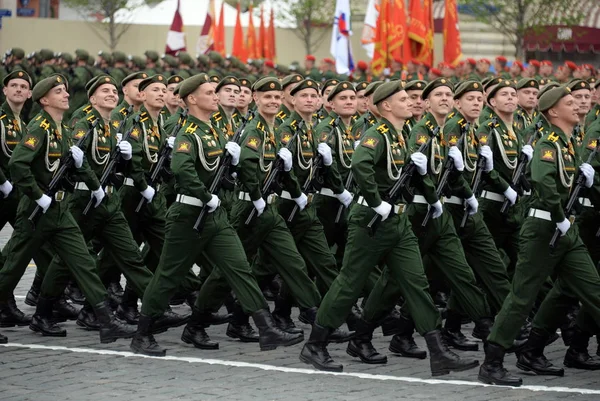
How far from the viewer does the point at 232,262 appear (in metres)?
9.27

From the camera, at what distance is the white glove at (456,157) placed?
971 cm

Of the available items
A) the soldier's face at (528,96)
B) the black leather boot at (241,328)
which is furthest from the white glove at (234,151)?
the soldier's face at (528,96)

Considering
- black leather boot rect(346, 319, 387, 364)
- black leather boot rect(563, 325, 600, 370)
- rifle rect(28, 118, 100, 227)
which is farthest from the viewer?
rifle rect(28, 118, 100, 227)

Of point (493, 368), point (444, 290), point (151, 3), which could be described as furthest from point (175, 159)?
point (151, 3)

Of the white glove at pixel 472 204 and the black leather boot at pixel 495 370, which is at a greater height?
the white glove at pixel 472 204

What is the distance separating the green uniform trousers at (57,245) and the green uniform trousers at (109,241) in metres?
0.44

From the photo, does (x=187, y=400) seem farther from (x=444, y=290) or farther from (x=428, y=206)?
(x=444, y=290)

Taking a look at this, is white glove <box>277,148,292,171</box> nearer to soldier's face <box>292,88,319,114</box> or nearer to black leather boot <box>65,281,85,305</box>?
soldier's face <box>292,88,319,114</box>

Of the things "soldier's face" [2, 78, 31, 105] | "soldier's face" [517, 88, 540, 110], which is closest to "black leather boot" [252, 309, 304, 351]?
"soldier's face" [2, 78, 31, 105]

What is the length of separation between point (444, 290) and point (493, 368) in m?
3.02

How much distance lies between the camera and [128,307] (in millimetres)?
10914

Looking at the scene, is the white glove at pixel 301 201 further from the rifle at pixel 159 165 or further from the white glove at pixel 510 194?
the white glove at pixel 510 194

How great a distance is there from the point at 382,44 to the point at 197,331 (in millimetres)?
14562

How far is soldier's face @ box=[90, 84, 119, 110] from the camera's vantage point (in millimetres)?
10742
